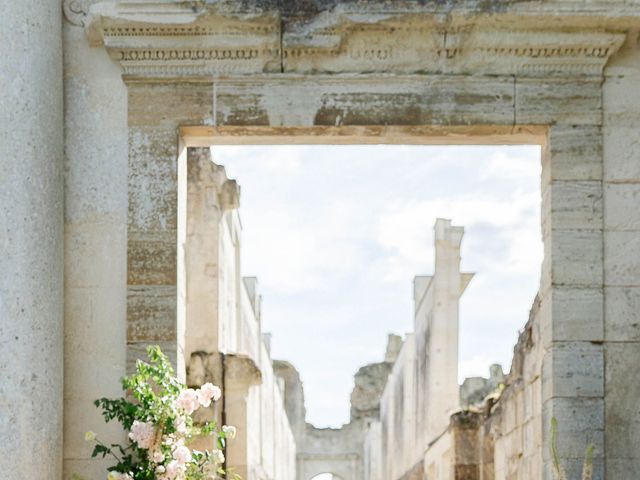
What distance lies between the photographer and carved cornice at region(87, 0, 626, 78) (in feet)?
23.0

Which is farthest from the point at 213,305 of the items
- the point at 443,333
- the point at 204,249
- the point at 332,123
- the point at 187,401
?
the point at 443,333

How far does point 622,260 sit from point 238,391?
16.4 ft

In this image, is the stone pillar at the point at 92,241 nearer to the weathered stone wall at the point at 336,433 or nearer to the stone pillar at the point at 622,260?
the stone pillar at the point at 622,260

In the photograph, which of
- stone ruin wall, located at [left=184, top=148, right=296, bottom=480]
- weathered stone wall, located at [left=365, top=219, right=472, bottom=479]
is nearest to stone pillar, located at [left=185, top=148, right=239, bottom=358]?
stone ruin wall, located at [left=184, top=148, right=296, bottom=480]

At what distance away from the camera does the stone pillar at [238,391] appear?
1134cm

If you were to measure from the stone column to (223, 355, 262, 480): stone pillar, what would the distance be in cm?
445

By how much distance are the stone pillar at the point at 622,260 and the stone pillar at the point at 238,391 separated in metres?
4.82

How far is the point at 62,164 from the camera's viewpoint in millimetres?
7125

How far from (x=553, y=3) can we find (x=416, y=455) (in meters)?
14.7

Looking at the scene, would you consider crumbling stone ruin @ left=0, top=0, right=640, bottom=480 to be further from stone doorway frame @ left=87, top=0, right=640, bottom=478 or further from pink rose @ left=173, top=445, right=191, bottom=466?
pink rose @ left=173, top=445, right=191, bottom=466

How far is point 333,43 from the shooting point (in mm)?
7078

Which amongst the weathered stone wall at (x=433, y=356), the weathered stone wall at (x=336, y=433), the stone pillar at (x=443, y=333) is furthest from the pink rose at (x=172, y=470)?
the weathered stone wall at (x=336, y=433)

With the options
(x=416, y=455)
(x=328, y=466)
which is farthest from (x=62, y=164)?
(x=328, y=466)

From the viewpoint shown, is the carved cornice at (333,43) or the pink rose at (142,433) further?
the carved cornice at (333,43)
